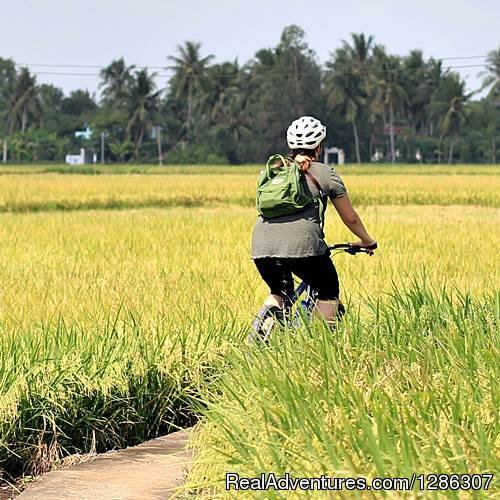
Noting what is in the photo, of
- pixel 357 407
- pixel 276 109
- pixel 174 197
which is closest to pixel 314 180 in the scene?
pixel 357 407

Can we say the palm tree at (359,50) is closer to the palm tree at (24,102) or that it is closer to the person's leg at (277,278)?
the palm tree at (24,102)

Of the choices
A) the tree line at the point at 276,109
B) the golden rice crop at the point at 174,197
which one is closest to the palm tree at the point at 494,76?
the tree line at the point at 276,109

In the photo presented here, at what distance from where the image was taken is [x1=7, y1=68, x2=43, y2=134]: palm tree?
92938 millimetres

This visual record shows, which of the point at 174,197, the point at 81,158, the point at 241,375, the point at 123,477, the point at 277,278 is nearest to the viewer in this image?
the point at 123,477

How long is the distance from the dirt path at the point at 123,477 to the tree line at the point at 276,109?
7574cm

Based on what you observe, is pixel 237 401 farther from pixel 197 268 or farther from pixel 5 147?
pixel 5 147

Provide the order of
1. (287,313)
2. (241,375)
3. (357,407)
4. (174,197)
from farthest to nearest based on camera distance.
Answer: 1. (174,197)
2. (287,313)
3. (241,375)
4. (357,407)

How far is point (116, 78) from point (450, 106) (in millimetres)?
27098

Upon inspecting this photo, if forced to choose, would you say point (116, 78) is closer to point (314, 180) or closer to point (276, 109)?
point (276, 109)

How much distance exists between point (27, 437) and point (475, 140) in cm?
8555

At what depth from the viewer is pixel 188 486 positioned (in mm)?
3562

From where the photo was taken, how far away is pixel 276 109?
80938 millimetres

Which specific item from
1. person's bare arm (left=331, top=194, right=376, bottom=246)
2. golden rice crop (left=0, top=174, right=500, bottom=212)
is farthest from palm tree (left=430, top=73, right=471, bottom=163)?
person's bare arm (left=331, top=194, right=376, bottom=246)

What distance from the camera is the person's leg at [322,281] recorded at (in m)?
5.17
